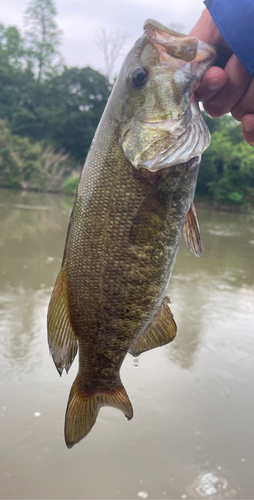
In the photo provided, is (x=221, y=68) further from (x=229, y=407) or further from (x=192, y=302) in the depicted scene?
(x=192, y=302)

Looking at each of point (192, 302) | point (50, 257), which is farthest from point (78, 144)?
point (192, 302)

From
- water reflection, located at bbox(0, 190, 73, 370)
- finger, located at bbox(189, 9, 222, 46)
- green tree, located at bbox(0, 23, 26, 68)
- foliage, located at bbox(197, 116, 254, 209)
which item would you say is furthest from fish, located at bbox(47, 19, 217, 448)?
green tree, located at bbox(0, 23, 26, 68)

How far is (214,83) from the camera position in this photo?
133cm

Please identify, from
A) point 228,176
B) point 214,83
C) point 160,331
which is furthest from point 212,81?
point 228,176

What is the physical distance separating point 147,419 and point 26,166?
873 inches

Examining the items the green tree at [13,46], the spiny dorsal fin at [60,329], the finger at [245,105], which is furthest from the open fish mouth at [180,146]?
the green tree at [13,46]

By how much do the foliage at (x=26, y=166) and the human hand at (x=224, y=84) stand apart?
2129 centimetres

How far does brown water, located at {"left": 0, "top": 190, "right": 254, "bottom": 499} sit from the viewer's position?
1983 mm

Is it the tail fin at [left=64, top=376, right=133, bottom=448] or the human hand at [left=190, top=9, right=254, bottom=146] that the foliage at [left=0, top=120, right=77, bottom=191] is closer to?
the human hand at [left=190, top=9, right=254, bottom=146]

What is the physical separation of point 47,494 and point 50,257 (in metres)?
4.45

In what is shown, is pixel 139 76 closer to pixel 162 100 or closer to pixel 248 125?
pixel 162 100

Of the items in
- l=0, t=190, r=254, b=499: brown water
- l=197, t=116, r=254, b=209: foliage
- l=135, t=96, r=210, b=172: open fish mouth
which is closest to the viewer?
l=135, t=96, r=210, b=172: open fish mouth

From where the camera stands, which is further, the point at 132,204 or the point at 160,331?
the point at 160,331

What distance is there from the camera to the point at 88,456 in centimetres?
215
